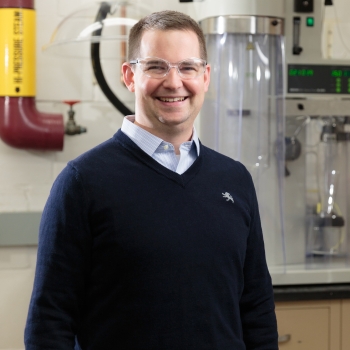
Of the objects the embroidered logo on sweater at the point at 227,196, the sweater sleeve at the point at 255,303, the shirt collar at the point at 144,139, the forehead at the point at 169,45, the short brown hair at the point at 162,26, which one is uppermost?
the short brown hair at the point at 162,26

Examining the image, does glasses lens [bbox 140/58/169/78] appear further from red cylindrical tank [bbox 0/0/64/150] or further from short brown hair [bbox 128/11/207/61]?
red cylindrical tank [bbox 0/0/64/150]

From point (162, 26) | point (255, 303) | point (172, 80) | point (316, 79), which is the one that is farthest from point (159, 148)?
point (316, 79)

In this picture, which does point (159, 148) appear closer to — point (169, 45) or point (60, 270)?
point (169, 45)

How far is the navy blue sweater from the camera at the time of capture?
1.18 m

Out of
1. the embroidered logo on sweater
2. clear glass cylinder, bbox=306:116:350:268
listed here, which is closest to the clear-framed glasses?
the embroidered logo on sweater

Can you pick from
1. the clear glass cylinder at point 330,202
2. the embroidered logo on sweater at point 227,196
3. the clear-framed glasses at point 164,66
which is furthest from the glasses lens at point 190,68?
the clear glass cylinder at point 330,202

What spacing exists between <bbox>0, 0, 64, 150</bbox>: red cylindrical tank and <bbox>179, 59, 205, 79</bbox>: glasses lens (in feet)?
4.72

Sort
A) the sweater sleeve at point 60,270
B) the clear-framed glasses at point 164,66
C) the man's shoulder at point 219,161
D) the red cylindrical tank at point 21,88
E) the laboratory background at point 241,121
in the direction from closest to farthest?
the sweater sleeve at point 60,270 → the clear-framed glasses at point 164,66 → the man's shoulder at point 219,161 → the laboratory background at point 241,121 → the red cylindrical tank at point 21,88

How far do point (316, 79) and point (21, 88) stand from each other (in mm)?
1274

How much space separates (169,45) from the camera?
1.27 metres

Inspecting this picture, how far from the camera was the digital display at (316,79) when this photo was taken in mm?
2482

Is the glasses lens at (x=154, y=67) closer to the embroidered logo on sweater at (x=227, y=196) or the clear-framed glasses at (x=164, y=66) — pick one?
the clear-framed glasses at (x=164, y=66)

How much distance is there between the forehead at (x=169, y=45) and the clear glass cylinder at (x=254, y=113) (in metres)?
1.16

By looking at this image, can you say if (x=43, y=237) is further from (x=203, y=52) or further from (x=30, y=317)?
(x=203, y=52)
